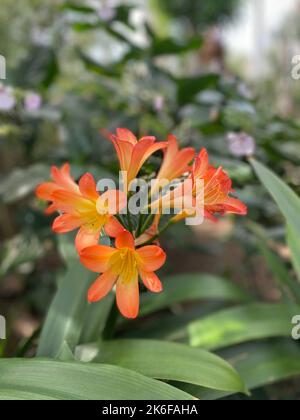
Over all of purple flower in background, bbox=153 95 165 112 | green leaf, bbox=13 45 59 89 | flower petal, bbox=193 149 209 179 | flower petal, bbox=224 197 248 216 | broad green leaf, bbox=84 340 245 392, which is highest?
green leaf, bbox=13 45 59 89

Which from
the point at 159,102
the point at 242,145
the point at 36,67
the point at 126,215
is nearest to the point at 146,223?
the point at 126,215

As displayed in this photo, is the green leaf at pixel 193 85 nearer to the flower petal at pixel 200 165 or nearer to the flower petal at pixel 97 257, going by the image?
the flower petal at pixel 200 165

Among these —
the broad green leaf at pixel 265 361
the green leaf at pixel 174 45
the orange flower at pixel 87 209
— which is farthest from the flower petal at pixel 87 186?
the green leaf at pixel 174 45

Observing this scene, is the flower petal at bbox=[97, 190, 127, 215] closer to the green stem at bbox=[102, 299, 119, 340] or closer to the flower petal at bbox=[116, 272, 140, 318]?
the flower petal at bbox=[116, 272, 140, 318]

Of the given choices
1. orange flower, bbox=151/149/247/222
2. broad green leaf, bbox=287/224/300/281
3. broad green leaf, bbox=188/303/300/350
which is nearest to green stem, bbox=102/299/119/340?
broad green leaf, bbox=188/303/300/350

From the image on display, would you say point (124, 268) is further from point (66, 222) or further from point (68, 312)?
point (68, 312)

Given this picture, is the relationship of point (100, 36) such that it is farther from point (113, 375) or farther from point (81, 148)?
point (113, 375)
